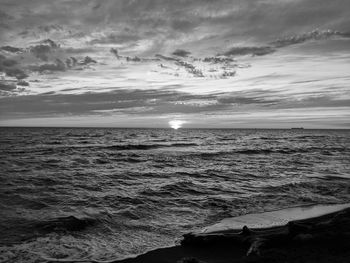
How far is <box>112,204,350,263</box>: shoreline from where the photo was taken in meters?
6.71

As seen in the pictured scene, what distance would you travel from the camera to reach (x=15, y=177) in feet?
59.7

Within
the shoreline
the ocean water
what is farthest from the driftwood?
the ocean water

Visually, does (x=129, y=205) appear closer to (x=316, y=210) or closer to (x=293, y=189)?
(x=316, y=210)

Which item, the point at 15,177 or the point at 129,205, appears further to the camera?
the point at 15,177

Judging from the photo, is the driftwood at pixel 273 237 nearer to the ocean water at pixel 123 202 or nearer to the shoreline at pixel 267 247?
the shoreline at pixel 267 247

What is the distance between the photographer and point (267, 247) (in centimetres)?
732

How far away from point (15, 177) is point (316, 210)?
15.4 meters

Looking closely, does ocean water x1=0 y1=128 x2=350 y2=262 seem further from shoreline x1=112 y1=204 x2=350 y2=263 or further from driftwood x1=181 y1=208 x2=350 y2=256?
driftwood x1=181 y1=208 x2=350 y2=256

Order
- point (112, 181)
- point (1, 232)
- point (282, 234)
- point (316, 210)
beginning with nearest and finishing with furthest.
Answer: point (282, 234), point (1, 232), point (316, 210), point (112, 181)

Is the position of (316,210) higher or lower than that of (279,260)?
lower

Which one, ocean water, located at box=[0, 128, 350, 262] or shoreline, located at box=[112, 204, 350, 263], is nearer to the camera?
shoreline, located at box=[112, 204, 350, 263]

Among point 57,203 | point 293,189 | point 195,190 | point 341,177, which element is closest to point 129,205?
point 57,203

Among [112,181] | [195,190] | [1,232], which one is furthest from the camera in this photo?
[112,181]

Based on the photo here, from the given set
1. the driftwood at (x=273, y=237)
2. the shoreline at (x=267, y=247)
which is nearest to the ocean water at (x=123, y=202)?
the shoreline at (x=267, y=247)
